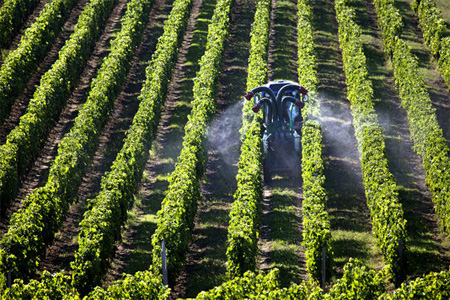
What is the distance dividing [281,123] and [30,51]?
56.9 feet

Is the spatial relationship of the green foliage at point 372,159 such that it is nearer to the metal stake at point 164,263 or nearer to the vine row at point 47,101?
the metal stake at point 164,263

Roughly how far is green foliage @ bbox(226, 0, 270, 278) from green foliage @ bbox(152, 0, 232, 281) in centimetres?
183

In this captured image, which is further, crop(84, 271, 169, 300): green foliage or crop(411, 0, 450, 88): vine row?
crop(411, 0, 450, 88): vine row

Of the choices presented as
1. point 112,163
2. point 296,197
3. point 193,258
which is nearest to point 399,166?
point 296,197

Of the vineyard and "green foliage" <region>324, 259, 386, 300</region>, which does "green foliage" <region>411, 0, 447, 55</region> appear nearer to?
the vineyard

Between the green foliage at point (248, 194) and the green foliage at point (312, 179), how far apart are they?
79.0 inches

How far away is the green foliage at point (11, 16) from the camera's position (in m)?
48.2

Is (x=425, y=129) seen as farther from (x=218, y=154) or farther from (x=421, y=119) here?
(x=218, y=154)

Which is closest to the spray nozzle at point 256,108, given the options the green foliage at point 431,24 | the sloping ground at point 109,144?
the sloping ground at point 109,144

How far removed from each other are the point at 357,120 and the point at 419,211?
20.9 ft

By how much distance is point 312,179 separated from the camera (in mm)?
32875

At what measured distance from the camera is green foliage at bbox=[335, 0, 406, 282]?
29.3 m

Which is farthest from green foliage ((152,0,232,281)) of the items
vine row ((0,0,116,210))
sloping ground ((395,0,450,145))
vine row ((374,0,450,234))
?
sloping ground ((395,0,450,145))

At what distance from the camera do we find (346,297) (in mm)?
26375
